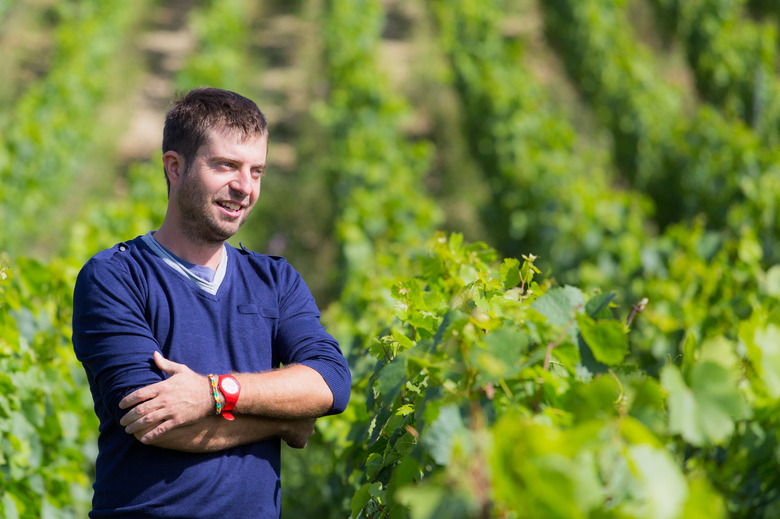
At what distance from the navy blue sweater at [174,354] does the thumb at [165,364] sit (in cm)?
3

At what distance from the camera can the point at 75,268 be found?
3723 millimetres

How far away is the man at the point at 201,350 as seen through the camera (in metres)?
1.61

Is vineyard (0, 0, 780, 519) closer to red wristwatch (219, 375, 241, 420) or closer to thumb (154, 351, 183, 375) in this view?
red wristwatch (219, 375, 241, 420)

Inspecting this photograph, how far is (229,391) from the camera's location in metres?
1.62

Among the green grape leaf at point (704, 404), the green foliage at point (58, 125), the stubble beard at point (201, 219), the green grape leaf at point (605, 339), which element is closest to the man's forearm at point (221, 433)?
the stubble beard at point (201, 219)

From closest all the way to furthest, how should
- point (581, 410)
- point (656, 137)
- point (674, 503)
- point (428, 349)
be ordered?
point (674, 503) → point (581, 410) → point (428, 349) → point (656, 137)

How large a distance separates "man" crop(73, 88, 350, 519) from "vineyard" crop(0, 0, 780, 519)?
242 mm

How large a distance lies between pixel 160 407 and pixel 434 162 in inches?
436

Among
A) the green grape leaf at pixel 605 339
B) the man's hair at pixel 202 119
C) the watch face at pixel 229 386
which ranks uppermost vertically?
the man's hair at pixel 202 119

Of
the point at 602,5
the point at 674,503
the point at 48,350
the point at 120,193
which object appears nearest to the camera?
the point at 674,503

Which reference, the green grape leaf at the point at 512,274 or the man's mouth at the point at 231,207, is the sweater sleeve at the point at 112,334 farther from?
the green grape leaf at the point at 512,274

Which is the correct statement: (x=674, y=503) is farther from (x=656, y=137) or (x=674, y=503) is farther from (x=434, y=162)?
(x=434, y=162)

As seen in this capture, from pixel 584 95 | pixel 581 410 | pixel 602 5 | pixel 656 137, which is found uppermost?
pixel 602 5

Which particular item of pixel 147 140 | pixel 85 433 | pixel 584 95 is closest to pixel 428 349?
pixel 85 433
